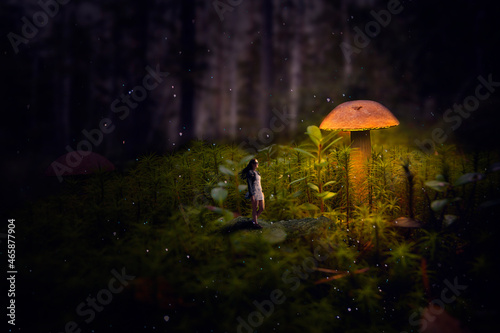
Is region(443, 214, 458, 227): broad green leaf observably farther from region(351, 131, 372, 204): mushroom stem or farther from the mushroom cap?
the mushroom cap

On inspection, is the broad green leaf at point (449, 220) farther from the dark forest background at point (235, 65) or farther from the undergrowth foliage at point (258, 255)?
the dark forest background at point (235, 65)

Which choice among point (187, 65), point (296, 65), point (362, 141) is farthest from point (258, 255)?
point (296, 65)

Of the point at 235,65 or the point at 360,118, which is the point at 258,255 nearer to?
the point at 360,118

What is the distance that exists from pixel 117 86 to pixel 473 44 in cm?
696

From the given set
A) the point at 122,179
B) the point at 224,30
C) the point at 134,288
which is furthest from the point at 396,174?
the point at 224,30

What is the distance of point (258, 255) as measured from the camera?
1.74 meters

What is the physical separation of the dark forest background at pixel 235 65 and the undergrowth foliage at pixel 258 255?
6.90 feet

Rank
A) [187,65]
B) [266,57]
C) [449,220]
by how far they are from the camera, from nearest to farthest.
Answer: [449,220] < [187,65] < [266,57]

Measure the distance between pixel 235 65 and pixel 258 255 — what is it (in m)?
7.05

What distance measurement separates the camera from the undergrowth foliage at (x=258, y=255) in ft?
5.04

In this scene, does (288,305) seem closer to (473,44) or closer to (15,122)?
(473,44)

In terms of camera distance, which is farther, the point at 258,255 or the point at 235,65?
the point at 235,65

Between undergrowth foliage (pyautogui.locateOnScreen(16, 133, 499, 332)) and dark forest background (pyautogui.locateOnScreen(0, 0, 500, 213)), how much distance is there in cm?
210

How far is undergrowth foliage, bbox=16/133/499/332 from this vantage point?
Answer: 5.04 feet
